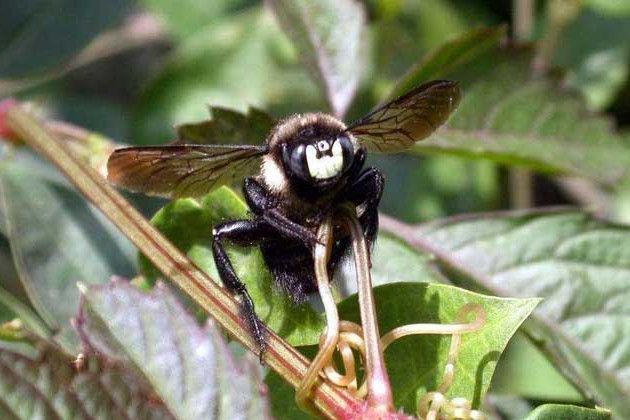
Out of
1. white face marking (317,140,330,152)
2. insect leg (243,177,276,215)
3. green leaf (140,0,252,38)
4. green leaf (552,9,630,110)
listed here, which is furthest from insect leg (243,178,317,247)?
green leaf (552,9,630,110)

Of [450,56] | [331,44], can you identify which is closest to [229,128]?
[331,44]

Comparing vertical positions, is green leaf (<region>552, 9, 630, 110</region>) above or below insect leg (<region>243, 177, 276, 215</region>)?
below

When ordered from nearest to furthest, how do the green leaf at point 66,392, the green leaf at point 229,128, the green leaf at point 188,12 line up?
the green leaf at point 66,392 < the green leaf at point 229,128 < the green leaf at point 188,12

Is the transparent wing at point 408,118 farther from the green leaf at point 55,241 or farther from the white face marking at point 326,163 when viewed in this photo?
the green leaf at point 55,241

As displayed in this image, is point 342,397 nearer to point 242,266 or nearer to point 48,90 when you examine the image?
point 242,266

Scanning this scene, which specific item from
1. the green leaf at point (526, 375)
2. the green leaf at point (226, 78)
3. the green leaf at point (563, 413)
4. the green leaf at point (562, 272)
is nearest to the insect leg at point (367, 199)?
the green leaf at point (563, 413)

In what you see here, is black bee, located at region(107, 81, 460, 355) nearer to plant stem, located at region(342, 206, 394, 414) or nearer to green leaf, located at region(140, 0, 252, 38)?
plant stem, located at region(342, 206, 394, 414)

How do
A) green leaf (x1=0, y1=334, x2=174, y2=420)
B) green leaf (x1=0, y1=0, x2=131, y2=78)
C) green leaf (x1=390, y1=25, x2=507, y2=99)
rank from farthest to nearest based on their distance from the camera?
green leaf (x1=0, y1=0, x2=131, y2=78), green leaf (x1=390, y1=25, x2=507, y2=99), green leaf (x1=0, y1=334, x2=174, y2=420)
